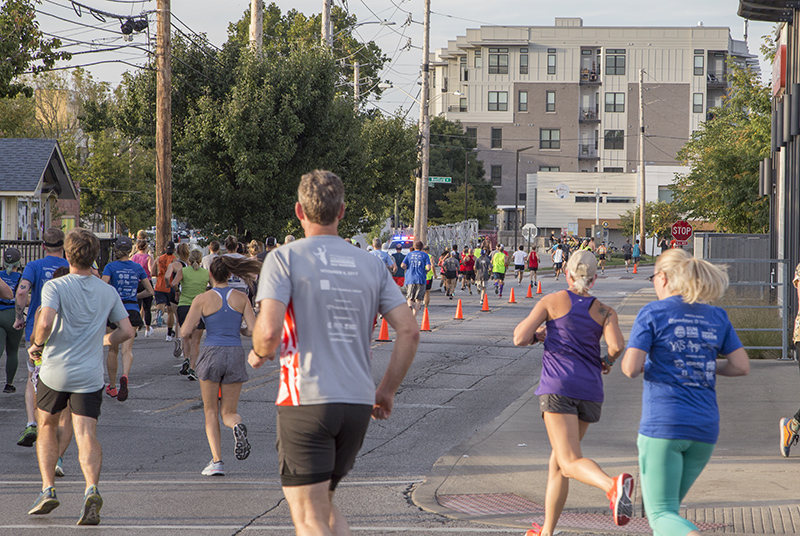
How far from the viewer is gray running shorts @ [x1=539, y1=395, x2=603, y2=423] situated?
5.34m

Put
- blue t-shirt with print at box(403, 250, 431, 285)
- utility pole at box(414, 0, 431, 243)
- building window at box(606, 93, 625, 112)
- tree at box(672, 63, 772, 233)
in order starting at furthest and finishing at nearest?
building window at box(606, 93, 625, 112) → utility pole at box(414, 0, 431, 243) → tree at box(672, 63, 772, 233) → blue t-shirt with print at box(403, 250, 431, 285)

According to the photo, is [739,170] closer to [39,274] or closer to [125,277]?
[125,277]

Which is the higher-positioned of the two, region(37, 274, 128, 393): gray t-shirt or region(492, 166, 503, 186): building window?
region(492, 166, 503, 186): building window

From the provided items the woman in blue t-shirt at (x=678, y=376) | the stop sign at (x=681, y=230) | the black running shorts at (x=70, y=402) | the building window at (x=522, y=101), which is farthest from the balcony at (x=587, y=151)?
the woman in blue t-shirt at (x=678, y=376)

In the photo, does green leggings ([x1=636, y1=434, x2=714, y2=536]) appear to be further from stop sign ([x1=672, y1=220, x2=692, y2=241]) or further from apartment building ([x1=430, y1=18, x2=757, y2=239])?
apartment building ([x1=430, y1=18, x2=757, y2=239])

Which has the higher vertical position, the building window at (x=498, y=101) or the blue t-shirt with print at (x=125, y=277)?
the building window at (x=498, y=101)

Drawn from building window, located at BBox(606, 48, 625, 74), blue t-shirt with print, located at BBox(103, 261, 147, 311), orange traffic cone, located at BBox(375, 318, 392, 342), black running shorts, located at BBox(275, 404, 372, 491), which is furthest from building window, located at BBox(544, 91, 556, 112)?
black running shorts, located at BBox(275, 404, 372, 491)

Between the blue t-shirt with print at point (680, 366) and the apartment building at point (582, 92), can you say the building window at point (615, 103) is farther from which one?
the blue t-shirt with print at point (680, 366)

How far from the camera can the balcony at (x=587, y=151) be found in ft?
268

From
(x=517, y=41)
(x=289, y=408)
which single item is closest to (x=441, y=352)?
(x=289, y=408)

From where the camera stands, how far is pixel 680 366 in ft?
14.3

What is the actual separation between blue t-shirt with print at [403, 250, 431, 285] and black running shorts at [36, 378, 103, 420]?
1607cm

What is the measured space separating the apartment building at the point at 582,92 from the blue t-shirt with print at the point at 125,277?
222ft

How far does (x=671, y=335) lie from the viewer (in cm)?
439
